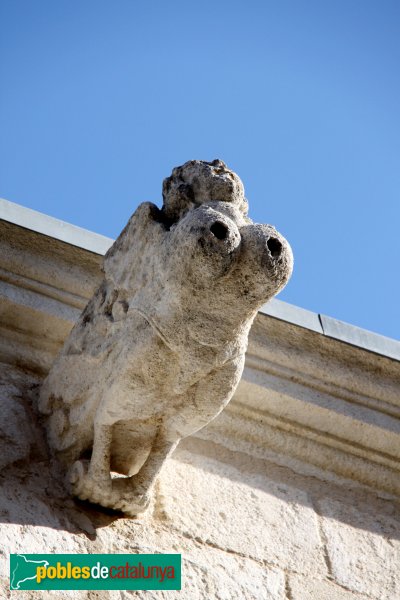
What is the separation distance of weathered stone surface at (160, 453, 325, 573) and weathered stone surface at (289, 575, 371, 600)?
42 mm

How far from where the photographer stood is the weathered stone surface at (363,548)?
98.0 inches

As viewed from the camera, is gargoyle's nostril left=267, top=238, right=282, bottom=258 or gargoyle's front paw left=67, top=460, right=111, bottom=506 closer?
gargoyle's nostril left=267, top=238, right=282, bottom=258

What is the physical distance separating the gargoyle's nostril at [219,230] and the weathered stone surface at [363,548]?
1168 millimetres

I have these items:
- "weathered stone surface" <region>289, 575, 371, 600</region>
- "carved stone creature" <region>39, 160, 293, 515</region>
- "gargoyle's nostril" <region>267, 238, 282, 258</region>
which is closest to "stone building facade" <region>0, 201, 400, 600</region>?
"weathered stone surface" <region>289, 575, 371, 600</region>

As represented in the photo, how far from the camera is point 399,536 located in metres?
2.71

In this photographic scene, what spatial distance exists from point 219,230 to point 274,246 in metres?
0.12

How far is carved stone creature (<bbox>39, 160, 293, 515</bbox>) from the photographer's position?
1853mm

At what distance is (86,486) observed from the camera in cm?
213

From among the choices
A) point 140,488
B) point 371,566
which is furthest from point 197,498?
point 371,566

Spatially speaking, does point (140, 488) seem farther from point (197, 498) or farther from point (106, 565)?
point (197, 498)

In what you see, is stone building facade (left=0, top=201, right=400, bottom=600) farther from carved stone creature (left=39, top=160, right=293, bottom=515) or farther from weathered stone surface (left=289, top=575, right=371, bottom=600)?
carved stone creature (left=39, top=160, right=293, bottom=515)

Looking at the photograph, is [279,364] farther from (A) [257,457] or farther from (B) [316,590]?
(B) [316,590]

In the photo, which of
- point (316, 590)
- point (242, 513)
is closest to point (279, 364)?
point (242, 513)

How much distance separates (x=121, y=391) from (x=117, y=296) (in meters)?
0.31
